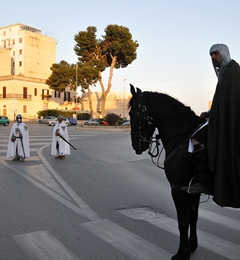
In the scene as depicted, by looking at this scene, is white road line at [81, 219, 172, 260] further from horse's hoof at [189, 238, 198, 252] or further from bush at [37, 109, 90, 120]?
bush at [37, 109, 90, 120]

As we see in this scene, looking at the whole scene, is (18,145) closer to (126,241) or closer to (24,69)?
(126,241)

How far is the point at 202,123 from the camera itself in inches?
173

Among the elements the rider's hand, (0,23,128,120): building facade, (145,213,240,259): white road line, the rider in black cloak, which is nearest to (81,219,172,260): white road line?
(145,213,240,259): white road line

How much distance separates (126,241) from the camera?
479 cm

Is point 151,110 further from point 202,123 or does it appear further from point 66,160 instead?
point 66,160

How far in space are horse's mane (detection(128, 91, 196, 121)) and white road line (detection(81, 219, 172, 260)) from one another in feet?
5.85

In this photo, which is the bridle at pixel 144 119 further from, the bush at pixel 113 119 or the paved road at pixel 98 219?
the bush at pixel 113 119

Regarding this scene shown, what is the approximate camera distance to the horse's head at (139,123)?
448 centimetres

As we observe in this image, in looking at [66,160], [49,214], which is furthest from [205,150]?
[66,160]

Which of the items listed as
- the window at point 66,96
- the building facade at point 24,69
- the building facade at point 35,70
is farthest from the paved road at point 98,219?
the window at point 66,96

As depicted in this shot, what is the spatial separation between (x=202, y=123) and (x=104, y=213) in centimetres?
283

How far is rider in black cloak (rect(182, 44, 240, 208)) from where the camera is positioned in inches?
146

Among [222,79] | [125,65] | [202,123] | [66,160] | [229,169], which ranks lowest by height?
[66,160]

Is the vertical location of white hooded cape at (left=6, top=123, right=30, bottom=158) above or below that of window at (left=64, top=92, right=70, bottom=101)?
below
